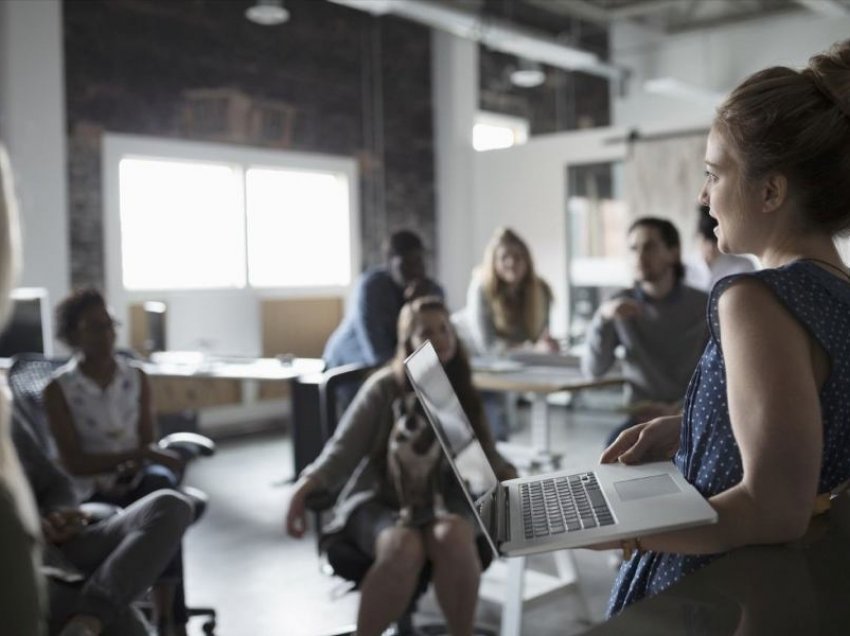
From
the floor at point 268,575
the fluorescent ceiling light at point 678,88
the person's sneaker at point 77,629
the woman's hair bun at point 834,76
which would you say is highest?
the fluorescent ceiling light at point 678,88

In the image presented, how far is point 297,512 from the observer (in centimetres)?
239

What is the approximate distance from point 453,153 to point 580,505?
7.84 meters

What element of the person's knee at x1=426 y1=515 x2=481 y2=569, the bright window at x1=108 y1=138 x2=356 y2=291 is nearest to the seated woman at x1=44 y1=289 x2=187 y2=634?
the person's knee at x1=426 y1=515 x2=481 y2=569

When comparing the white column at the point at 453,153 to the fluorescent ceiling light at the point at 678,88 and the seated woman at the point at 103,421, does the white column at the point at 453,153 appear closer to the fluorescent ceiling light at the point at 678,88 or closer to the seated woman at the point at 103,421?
the fluorescent ceiling light at the point at 678,88

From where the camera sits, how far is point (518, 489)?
1.12m

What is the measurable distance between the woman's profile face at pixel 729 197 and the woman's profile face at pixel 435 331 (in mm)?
1757

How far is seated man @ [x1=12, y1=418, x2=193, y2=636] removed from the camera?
226cm

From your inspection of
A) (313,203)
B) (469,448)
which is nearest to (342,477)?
(469,448)

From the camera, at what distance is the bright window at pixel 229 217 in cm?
652

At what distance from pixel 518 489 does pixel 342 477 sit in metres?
1.56

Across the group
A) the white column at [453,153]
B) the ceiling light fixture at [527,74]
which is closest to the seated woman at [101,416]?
the white column at [453,153]

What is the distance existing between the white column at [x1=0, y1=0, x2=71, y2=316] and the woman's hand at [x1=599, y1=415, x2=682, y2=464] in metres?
5.34

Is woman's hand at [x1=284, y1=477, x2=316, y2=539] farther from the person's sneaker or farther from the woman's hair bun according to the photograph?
the woman's hair bun

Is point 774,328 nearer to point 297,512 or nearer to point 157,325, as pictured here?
point 297,512
